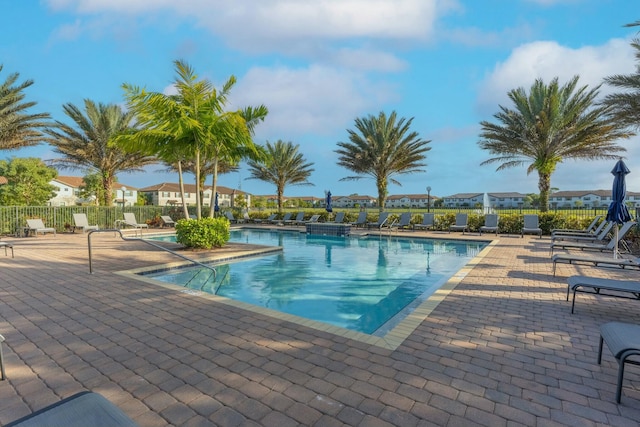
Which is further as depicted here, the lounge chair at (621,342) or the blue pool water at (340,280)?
the blue pool water at (340,280)

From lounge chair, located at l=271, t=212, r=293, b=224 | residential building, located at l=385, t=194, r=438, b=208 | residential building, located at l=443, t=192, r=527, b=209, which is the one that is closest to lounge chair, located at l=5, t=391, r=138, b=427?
lounge chair, located at l=271, t=212, r=293, b=224

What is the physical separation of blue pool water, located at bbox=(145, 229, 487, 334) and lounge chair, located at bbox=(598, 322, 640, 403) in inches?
90.0

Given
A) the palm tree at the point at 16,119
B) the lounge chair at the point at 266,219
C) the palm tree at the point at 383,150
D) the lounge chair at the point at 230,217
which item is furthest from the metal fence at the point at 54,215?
the palm tree at the point at 383,150

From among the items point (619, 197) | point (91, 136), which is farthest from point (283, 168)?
point (619, 197)

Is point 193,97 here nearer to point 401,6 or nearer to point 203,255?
point 203,255

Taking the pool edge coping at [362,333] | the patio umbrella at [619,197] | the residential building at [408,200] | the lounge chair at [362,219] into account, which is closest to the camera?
the pool edge coping at [362,333]

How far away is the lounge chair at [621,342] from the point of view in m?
2.44

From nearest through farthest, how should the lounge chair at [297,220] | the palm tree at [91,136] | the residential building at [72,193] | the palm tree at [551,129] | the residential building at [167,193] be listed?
the palm tree at [551,129] → the palm tree at [91,136] → the lounge chair at [297,220] → the residential building at [72,193] → the residential building at [167,193]

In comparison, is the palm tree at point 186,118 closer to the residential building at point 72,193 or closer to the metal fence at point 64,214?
the metal fence at point 64,214

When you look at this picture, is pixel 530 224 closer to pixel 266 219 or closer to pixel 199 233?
pixel 199 233

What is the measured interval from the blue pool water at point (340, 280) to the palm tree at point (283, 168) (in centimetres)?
1596

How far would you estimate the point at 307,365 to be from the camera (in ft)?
9.98

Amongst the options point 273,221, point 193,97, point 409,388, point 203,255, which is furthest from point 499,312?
point 273,221

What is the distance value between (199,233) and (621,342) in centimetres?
1025
